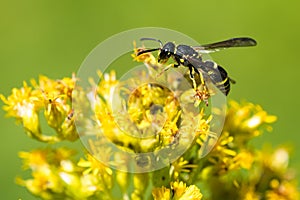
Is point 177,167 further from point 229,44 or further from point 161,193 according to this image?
point 229,44

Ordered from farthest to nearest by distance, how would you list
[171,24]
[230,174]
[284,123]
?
[171,24]
[284,123]
[230,174]

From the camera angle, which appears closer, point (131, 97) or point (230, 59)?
point (131, 97)

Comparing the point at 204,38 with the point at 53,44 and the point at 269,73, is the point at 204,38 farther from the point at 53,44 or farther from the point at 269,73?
the point at 53,44

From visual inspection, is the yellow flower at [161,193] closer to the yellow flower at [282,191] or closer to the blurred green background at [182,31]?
the yellow flower at [282,191]

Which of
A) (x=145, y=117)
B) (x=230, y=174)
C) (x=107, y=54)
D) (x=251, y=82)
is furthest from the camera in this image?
(x=251, y=82)

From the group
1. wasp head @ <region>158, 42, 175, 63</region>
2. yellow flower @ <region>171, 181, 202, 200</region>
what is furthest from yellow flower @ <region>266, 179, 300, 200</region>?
wasp head @ <region>158, 42, 175, 63</region>

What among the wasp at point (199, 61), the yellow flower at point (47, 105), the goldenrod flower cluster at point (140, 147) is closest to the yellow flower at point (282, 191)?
the goldenrod flower cluster at point (140, 147)

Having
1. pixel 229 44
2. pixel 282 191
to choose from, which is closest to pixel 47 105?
pixel 229 44

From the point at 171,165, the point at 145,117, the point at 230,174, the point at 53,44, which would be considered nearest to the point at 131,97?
the point at 145,117
